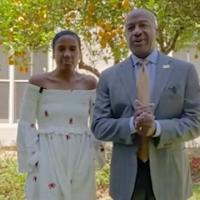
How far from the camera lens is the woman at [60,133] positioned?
3.90 metres

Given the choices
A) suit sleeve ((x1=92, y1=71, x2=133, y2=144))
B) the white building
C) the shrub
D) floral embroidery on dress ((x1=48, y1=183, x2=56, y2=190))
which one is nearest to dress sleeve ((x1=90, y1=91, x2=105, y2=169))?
floral embroidery on dress ((x1=48, y1=183, x2=56, y2=190))

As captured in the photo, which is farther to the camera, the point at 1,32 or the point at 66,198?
the point at 1,32

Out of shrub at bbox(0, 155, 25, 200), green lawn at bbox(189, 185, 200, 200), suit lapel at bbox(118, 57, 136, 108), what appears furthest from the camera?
green lawn at bbox(189, 185, 200, 200)

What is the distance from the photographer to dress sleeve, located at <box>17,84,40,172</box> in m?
3.95

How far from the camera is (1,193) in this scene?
23.3 feet

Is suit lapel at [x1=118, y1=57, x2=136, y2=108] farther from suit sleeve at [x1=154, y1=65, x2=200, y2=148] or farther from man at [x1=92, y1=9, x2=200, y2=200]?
suit sleeve at [x1=154, y1=65, x2=200, y2=148]

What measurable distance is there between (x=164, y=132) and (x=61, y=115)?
1033mm

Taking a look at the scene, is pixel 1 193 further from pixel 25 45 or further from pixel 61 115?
pixel 61 115

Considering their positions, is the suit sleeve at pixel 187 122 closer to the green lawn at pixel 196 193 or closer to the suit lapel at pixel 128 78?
the suit lapel at pixel 128 78

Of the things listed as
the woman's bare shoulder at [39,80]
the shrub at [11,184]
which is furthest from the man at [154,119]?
the shrub at [11,184]

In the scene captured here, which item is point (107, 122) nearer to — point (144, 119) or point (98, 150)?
point (144, 119)

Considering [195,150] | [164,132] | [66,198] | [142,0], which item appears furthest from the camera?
[195,150]

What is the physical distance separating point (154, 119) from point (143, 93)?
159 millimetres

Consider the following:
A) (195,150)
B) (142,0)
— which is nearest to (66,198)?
(142,0)
